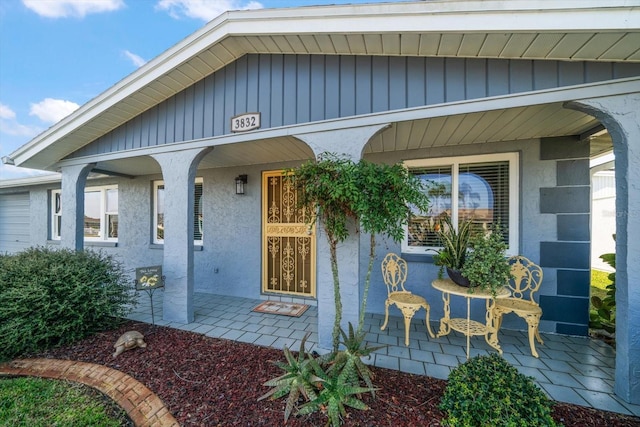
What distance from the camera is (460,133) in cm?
328

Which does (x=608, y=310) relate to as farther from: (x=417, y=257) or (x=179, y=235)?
(x=179, y=235)

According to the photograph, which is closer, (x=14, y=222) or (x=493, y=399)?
(x=493, y=399)

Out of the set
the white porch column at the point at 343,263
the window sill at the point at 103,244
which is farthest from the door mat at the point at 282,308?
the window sill at the point at 103,244

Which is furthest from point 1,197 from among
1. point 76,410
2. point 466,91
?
point 466,91

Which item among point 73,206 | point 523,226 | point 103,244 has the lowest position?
point 103,244

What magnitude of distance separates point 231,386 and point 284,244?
108 inches

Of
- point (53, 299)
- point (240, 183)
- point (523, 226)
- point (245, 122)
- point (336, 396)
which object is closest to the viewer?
point (336, 396)

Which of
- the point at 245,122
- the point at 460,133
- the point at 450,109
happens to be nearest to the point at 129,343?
the point at 245,122

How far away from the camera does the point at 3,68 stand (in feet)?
33.4

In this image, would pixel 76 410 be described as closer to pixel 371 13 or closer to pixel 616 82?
pixel 371 13

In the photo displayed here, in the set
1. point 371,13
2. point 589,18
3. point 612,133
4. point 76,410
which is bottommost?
point 76,410

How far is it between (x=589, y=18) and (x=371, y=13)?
1.67 meters

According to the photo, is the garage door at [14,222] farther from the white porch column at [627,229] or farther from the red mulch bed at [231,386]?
the white porch column at [627,229]

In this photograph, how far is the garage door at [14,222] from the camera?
7.76 meters
